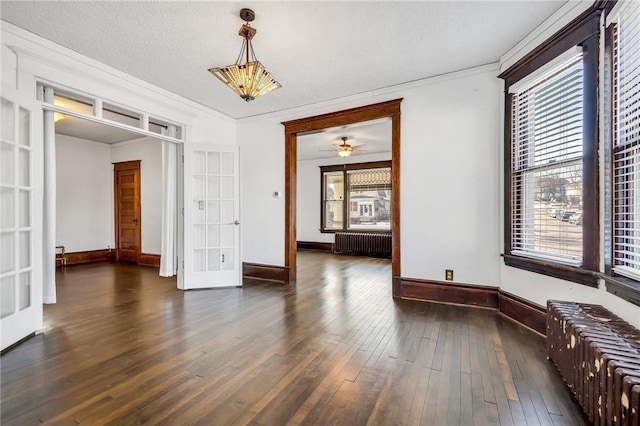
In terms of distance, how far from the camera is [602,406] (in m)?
1.42

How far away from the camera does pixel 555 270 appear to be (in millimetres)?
2527

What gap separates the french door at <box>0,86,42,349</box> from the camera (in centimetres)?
239

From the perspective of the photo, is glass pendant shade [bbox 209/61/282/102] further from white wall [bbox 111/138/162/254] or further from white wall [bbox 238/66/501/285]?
white wall [bbox 111/138/162/254]

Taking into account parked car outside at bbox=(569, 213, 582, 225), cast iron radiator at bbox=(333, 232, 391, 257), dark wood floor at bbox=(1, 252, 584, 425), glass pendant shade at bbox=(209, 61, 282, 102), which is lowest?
dark wood floor at bbox=(1, 252, 584, 425)

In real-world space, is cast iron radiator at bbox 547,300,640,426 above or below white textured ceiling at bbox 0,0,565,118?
below

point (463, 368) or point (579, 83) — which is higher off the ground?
point (579, 83)

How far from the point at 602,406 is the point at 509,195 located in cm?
212

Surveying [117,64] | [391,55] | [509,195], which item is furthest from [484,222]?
[117,64]

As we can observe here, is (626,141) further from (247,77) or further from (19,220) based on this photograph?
(19,220)

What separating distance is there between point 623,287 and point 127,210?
8.11 meters

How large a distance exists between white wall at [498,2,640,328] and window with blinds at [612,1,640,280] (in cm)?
14

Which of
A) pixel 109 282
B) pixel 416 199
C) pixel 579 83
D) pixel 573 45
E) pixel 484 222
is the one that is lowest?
pixel 109 282

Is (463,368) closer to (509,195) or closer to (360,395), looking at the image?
(360,395)

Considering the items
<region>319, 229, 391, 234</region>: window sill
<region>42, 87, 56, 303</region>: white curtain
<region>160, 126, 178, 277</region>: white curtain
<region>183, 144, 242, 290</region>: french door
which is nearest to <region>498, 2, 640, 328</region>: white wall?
<region>183, 144, 242, 290</region>: french door
